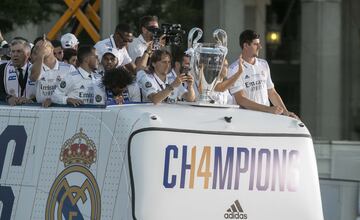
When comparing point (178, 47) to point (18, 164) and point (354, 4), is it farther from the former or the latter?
point (354, 4)

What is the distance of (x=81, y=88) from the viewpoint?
9.34 m

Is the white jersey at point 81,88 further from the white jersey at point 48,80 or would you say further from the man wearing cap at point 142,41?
the man wearing cap at point 142,41

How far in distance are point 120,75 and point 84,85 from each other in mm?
657

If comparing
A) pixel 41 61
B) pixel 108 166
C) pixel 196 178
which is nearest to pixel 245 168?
pixel 196 178

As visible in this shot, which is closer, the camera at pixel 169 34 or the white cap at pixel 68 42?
the camera at pixel 169 34

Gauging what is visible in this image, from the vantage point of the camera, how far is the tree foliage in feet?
67.9

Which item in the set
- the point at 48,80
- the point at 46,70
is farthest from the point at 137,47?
the point at 48,80

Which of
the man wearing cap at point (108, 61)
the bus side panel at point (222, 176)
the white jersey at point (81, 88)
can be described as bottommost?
the bus side panel at point (222, 176)

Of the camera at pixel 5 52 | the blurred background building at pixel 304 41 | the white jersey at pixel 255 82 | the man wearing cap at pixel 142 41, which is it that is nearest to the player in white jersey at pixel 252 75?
the white jersey at pixel 255 82

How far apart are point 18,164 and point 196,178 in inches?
59.4

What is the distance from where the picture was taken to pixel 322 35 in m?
24.0

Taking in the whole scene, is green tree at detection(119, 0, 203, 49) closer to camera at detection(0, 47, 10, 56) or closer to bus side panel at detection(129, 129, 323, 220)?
camera at detection(0, 47, 10, 56)

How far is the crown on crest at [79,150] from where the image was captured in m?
7.84

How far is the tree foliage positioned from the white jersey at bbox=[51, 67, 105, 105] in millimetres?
11310
